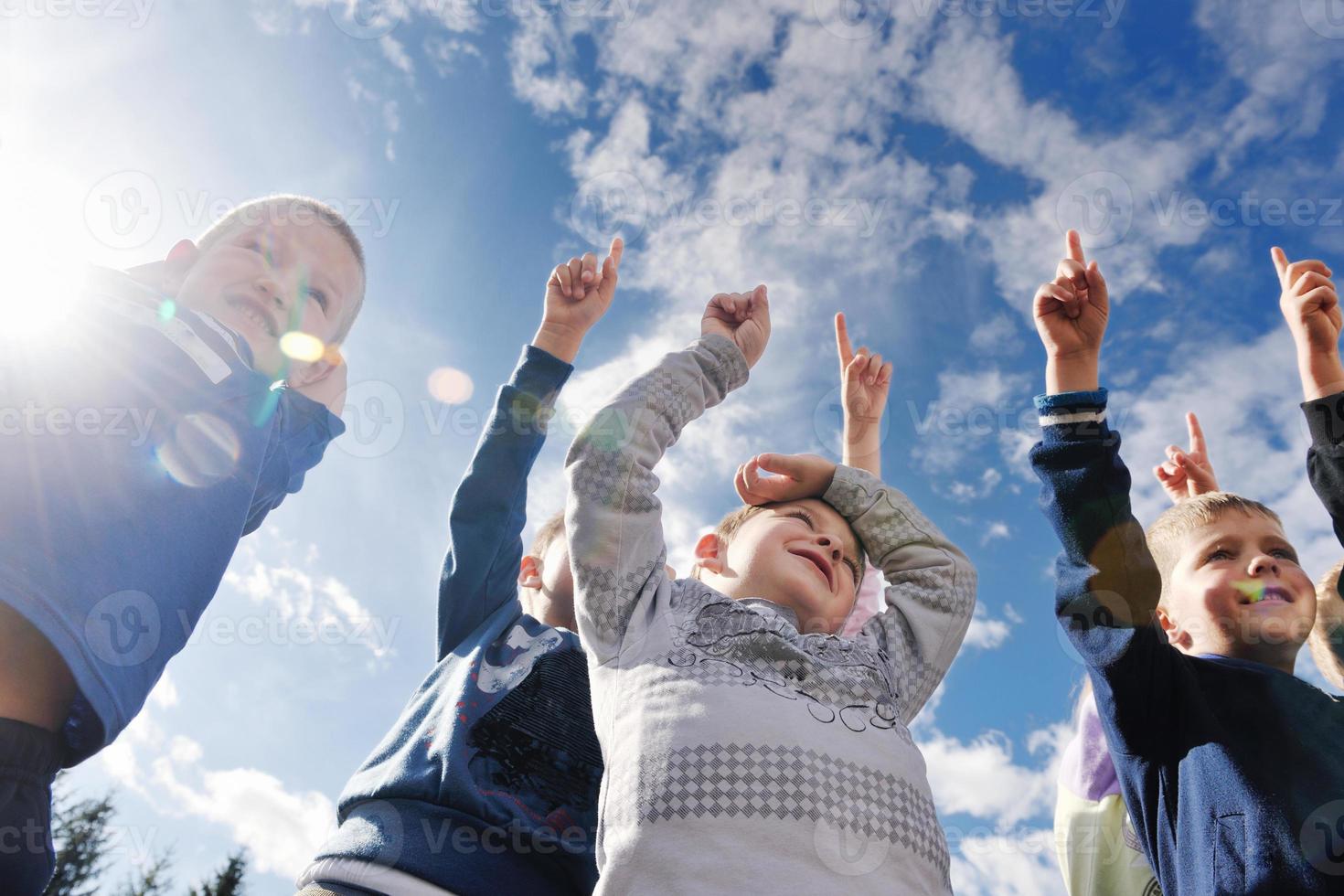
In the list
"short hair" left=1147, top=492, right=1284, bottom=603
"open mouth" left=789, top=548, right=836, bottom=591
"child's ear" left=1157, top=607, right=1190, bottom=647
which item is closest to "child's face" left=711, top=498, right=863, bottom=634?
"open mouth" left=789, top=548, right=836, bottom=591

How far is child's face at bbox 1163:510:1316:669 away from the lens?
2629 mm

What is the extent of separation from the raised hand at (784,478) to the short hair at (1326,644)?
216 cm

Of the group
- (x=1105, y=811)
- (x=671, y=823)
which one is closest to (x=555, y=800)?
(x=671, y=823)

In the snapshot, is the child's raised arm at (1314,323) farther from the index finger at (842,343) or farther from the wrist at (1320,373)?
the index finger at (842,343)

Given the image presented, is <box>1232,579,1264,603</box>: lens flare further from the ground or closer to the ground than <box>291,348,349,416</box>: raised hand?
closer to the ground

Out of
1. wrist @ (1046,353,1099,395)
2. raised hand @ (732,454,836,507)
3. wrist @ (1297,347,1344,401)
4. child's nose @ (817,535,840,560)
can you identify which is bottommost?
child's nose @ (817,535,840,560)

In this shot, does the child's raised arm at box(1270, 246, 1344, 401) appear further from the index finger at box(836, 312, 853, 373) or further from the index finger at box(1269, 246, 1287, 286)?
the index finger at box(836, 312, 853, 373)

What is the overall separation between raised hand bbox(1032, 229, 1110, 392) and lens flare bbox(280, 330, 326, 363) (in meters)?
2.40

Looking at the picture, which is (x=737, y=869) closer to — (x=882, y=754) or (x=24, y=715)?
(x=882, y=754)

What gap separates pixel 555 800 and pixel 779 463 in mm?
1191

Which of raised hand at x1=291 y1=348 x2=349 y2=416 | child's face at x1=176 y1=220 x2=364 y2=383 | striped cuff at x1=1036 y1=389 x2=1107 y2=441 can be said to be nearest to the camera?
striped cuff at x1=1036 y1=389 x2=1107 y2=441

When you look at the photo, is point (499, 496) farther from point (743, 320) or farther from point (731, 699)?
point (731, 699)

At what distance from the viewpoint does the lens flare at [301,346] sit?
9.23ft

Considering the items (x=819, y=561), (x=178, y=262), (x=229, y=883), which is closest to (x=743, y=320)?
(x=819, y=561)
